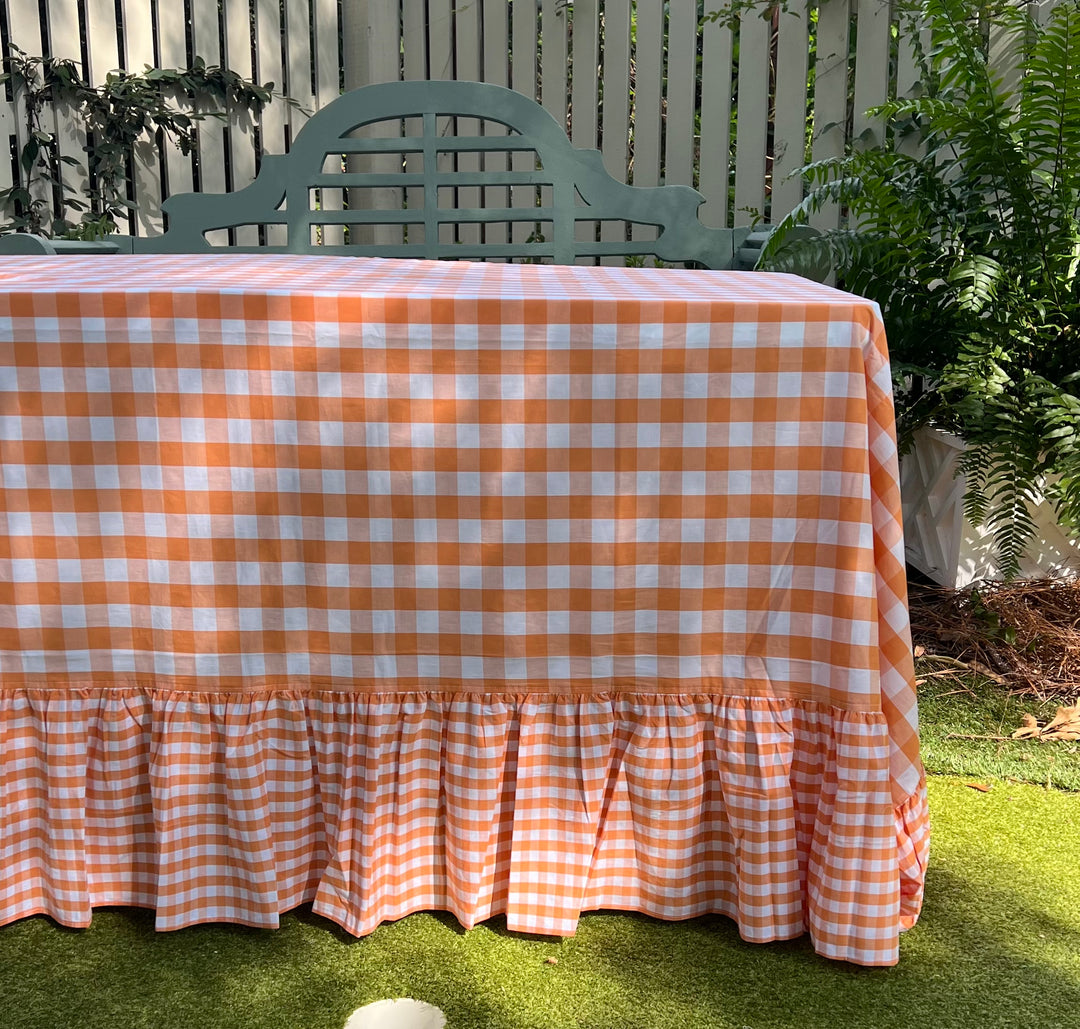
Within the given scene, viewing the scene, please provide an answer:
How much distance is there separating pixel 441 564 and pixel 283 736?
9.8 inches

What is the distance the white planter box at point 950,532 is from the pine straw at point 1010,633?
36 millimetres

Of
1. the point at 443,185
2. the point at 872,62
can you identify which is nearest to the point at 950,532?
the point at 443,185

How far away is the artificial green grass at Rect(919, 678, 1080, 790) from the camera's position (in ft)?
4.84

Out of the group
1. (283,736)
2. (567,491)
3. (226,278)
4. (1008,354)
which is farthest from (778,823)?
(1008,354)

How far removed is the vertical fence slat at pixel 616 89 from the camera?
11.9ft

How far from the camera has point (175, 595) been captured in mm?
1044

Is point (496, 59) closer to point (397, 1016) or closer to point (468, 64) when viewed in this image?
point (468, 64)

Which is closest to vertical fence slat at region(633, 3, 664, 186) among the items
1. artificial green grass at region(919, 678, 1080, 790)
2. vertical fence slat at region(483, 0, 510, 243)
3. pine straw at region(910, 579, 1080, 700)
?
vertical fence slat at region(483, 0, 510, 243)

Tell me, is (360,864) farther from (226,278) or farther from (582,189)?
(582,189)

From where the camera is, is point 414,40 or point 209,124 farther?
point 414,40

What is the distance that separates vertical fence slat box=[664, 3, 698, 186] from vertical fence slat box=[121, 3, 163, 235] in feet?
5.91

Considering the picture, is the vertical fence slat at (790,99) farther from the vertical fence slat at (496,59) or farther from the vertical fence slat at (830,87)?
the vertical fence slat at (496,59)

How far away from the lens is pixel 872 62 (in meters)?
3.01

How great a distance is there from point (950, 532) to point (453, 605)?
1411 mm
